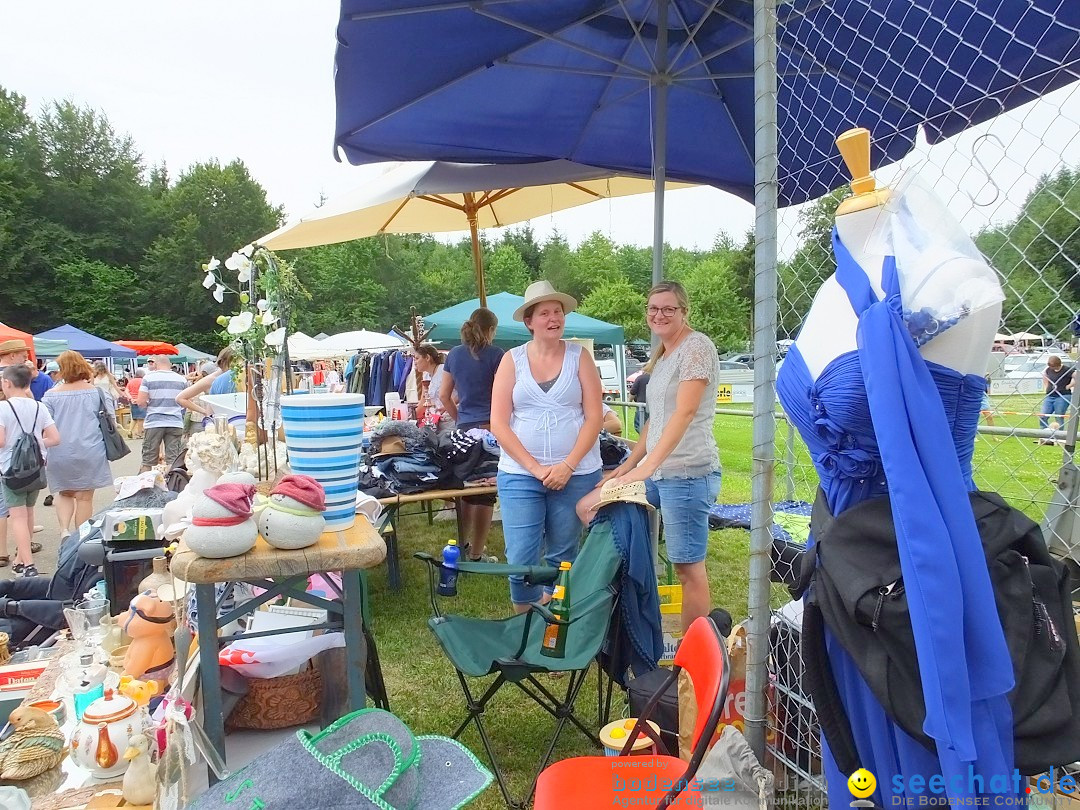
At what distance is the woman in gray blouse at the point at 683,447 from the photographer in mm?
2537

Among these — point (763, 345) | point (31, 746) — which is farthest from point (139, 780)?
point (763, 345)

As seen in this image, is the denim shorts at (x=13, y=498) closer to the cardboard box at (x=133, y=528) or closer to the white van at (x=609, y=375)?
the cardboard box at (x=133, y=528)

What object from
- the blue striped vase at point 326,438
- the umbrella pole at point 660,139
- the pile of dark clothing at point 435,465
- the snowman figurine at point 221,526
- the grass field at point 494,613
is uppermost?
the umbrella pole at point 660,139

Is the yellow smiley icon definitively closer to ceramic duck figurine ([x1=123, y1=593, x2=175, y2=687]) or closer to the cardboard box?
ceramic duck figurine ([x1=123, y1=593, x2=175, y2=687])

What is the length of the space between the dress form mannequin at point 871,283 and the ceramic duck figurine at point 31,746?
1833 millimetres

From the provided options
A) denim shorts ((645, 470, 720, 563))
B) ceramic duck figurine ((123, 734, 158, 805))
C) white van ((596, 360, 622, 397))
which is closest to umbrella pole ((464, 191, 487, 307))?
denim shorts ((645, 470, 720, 563))

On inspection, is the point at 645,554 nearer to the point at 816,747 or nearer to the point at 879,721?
the point at 816,747

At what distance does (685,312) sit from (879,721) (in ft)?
5.89

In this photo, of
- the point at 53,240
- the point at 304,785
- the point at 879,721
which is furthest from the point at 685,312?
the point at 53,240

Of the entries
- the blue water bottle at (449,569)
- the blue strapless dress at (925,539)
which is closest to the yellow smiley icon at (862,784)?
the blue strapless dress at (925,539)

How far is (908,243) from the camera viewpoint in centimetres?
119

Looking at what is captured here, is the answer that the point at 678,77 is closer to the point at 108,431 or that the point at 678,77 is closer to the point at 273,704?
A: the point at 273,704

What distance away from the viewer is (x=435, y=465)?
3775 mm

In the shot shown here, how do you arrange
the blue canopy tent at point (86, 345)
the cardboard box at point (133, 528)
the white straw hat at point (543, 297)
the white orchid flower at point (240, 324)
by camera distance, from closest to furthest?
the white orchid flower at point (240, 324) < the cardboard box at point (133, 528) < the white straw hat at point (543, 297) < the blue canopy tent at point (86, 345)
